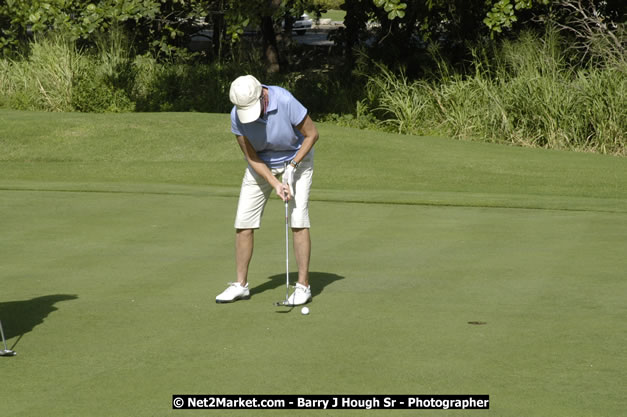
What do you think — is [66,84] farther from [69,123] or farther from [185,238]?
[185,238]

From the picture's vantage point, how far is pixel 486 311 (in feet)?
19.4

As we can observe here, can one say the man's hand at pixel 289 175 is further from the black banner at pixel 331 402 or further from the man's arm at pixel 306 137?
the black banner at pixel 331 402

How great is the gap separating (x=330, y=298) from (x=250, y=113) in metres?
1.31

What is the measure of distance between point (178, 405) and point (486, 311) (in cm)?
240

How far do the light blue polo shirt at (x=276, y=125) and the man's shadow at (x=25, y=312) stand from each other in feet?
5.04

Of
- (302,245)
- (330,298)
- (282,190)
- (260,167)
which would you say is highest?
(260,167)

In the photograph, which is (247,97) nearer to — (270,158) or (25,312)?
(270,158)

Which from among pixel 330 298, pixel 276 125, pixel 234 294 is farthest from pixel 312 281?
pixel 276 125

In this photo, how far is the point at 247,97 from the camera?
6.10m

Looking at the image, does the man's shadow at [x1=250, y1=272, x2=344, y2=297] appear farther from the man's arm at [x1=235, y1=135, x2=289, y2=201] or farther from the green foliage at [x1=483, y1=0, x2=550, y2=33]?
the green foliage at [x1=483, y1=0, x2=550, y2=33]

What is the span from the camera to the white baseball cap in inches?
240

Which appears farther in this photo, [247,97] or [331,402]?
[247,97]

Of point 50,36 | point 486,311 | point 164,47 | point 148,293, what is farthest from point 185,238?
point 164,47

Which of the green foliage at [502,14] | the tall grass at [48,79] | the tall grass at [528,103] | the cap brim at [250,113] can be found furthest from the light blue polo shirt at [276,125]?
the tall grass at [48,79]
